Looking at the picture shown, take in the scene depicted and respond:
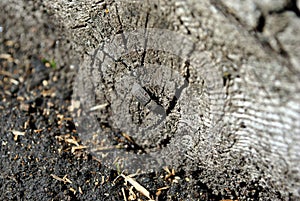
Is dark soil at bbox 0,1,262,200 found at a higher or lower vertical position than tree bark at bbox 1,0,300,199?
lower

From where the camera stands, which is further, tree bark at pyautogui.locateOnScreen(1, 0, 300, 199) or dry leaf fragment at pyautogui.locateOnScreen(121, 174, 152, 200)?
dry leaf fragment at pyautogui.locateOnScreen(121, 174, 152, 200)

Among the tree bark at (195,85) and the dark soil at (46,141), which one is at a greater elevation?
the tree bark at (195,85)

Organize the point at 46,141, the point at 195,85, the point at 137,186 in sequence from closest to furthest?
the point at 195,85 < the point at 137,186 < the point at 46,141

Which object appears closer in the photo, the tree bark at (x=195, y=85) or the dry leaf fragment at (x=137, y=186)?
the tree bark at (x=195, y=85)

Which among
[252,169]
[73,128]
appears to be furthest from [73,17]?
[252,169]

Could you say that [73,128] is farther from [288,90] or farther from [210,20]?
[288,90]

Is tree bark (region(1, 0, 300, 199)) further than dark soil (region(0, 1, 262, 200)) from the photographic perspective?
No

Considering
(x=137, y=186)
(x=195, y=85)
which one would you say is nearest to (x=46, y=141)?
(x=137, y=186)

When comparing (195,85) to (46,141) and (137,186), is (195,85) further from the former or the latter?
(46,141)
